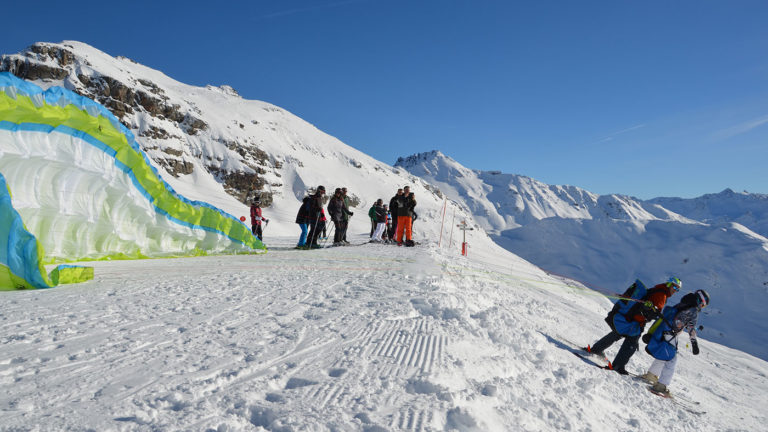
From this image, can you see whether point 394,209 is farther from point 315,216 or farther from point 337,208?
point 315,216

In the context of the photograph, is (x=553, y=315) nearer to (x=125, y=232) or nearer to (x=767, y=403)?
(x=767, y=403)

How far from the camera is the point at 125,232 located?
731cm

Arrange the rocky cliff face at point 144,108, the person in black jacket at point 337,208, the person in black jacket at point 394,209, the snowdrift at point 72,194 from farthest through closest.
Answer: the rocky cliff face at point 144,108, the person in black jacket at point 394,209, the person in black jacket at point 337,208, the snowdrift at point 72,194

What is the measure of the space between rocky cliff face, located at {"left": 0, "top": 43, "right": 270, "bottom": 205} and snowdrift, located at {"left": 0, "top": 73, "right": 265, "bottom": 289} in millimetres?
59152

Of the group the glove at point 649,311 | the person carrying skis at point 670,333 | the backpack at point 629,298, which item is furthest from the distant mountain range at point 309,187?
the person carrying skis at point 670,333

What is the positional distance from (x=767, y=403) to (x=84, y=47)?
337 feet

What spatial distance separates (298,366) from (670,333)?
16.1 feet

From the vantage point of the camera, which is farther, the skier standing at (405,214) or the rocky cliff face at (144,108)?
the rocky cliff face at (144,108)

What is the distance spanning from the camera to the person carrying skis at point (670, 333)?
4.70 metres

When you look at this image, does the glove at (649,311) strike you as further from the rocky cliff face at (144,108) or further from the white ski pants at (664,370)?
the rocky cliff face at (144,108)

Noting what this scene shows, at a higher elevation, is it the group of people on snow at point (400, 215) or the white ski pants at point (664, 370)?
the group of people on snow at point (400, 215)

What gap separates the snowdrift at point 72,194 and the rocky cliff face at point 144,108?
59152mm

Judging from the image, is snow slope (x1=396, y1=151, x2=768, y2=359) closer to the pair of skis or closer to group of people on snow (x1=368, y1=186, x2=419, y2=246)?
group of people on snow (x1=368, y1=186, x2=419, y2=246)

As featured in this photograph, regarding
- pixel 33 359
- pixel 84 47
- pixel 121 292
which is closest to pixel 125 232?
pixel 121 292
